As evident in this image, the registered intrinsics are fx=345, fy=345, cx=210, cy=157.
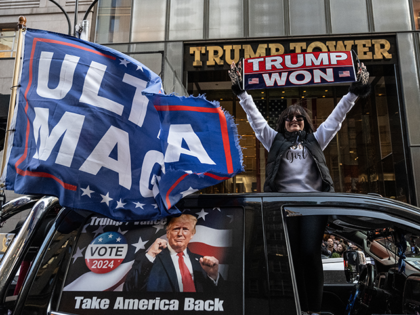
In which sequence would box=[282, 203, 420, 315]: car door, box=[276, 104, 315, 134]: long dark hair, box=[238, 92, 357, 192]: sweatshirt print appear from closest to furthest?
box=[282, 203, 420, 315]: car door → box=[238, 92, 357, 192]: sweatshirt print → box=[276, 104, 315, 134]: long dark hair

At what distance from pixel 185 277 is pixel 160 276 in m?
0.12

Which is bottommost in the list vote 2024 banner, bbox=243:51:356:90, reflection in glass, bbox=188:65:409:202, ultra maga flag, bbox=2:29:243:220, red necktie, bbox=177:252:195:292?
red necktie, bbox=177:252:195:292

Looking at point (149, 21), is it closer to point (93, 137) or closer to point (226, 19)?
point (226, 19)

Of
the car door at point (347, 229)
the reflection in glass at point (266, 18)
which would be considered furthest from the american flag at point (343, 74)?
the reflection in glass at point (266, 18)

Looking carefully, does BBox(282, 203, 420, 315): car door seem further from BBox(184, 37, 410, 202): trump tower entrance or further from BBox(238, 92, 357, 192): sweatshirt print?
BBox(184, 37, 410, 202): trump tower entrance

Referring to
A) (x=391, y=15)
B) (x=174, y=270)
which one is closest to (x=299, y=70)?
(x=174, y=270)

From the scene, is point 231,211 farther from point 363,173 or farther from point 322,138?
point 363,173

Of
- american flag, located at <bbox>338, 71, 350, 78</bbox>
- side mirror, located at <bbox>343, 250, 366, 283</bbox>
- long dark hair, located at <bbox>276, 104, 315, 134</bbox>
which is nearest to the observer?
long dark hair, located at <bbox>276, 104, 315, 134</bbox>

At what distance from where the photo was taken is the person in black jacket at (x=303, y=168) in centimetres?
193

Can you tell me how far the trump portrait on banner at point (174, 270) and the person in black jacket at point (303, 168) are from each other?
0.58 m

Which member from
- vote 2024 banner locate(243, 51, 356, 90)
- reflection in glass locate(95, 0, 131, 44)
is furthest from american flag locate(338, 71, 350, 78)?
reflection in glass locate(95, 0, 131, 44)

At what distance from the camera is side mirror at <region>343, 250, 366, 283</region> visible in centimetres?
280

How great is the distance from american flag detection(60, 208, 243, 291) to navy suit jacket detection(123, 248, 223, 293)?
0.03 metres

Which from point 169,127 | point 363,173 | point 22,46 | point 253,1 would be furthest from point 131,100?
point 363,173
